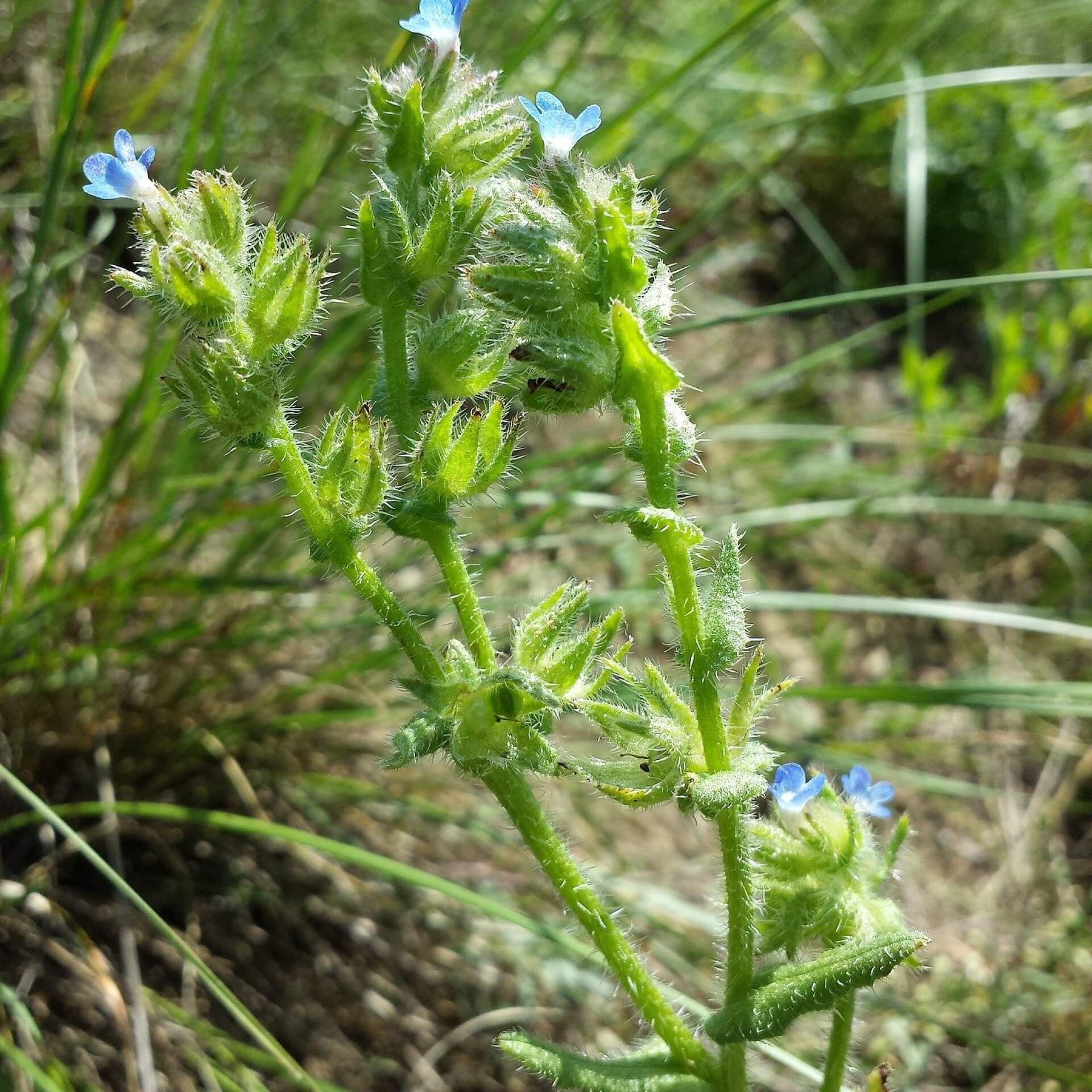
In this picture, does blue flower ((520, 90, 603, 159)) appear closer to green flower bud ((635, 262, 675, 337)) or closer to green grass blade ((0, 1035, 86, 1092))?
green flower bud ((635, 262, 675, 337))

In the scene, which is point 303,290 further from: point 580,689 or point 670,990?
point 670,990

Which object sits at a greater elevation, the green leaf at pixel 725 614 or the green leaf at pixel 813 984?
the green leaf at pixel 725 614

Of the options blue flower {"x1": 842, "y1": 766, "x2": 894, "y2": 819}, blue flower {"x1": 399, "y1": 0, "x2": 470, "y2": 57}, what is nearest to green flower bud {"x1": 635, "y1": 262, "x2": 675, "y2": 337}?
blue flower {"x1": 399, "y1": 0, "x2": 470, "y2": 57}

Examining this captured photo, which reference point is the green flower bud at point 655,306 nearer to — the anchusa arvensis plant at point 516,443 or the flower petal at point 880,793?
the anchusa arvensis plant at point 516,443

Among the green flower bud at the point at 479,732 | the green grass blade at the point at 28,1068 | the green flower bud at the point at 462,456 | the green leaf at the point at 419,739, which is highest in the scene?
the green flower bud at the point at 462,456

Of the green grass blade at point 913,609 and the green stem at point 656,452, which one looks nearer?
the green stem at point 656,452

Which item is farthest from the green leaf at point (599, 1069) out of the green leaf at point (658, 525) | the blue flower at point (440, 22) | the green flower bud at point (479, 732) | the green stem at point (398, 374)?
the blue flower at point (440, 22)

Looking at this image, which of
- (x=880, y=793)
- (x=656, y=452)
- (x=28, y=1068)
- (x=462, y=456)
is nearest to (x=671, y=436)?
(x=656, y=452)
